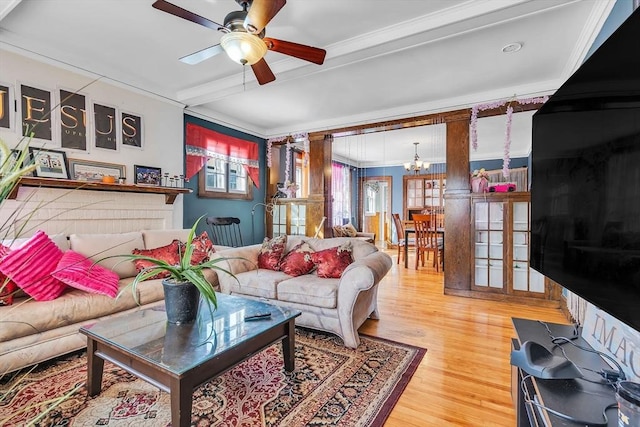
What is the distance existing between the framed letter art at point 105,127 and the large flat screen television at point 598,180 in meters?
4.02

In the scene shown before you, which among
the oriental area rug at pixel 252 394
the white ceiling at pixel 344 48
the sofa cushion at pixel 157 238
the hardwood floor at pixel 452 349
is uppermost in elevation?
the white ceiling at pixel 344 48

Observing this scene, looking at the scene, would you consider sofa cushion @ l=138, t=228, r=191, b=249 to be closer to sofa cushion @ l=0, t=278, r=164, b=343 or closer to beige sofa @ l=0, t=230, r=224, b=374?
beige sofa @ l=0, t=230, r=224, b=374

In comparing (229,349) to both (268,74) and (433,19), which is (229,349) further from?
(433,19)

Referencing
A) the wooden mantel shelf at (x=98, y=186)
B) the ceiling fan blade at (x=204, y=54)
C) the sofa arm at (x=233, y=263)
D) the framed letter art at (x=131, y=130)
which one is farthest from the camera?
the framed letter art at (x=131, y=130)

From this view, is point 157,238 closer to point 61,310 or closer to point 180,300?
point 61,310

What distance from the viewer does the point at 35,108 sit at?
3.03 meters

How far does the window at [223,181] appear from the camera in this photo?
15.8 feet

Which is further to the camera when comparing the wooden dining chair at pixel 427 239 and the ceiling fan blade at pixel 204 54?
the wooden dining chair at pixel 427 239

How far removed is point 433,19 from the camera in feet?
8.21

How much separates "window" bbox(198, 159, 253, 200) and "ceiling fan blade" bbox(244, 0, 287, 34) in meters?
3.13

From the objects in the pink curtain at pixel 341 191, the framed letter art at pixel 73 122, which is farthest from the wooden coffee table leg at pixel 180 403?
Answer: the pink curtain at pixel 341 191

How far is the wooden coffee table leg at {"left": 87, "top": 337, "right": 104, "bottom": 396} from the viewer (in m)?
1.79

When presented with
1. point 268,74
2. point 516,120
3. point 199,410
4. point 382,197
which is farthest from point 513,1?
point 382,197

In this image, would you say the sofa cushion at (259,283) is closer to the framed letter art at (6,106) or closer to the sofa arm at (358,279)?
the sofa arm at (358,279)
